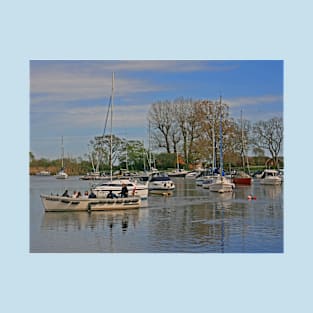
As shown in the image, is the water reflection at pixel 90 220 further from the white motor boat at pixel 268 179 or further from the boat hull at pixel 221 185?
the boat hull at pixel 221 185

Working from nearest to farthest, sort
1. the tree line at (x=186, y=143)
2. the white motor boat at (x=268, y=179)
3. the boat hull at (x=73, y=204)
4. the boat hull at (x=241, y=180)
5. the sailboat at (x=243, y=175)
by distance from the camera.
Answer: the boat hull at (x=73, y=204) → the tree line at (x=186, y=143) → the white motor boat at (x=268, y=179) → the sailboat at (x=243, y=175) → the boat hull at (x=241, y=180)

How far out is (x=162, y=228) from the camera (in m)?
16.0

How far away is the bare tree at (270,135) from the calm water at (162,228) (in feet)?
6.71

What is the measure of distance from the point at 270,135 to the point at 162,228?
559 centimetres

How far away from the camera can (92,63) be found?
14617mm

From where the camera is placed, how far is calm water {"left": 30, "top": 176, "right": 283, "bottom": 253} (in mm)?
13414

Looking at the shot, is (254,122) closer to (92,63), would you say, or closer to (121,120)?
(121,120)

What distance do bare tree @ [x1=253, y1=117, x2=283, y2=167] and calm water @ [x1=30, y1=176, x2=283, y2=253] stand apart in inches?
80.5

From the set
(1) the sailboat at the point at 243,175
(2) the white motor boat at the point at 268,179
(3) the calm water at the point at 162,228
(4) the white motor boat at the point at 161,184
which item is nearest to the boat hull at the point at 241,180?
(1) the sailboat at the point at 243,175

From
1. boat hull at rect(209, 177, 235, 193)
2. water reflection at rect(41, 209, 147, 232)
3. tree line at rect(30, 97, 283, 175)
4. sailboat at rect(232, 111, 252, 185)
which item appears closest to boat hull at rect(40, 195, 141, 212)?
water reflection at rect(41, 209, 147, 232)

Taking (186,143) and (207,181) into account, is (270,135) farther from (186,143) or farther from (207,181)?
(207,181)

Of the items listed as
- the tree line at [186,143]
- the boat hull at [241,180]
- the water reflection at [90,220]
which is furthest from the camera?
the boat hull at [241,180]

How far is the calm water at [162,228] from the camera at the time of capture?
13.4 m

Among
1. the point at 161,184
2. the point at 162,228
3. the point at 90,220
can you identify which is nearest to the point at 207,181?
the point at 161,184
